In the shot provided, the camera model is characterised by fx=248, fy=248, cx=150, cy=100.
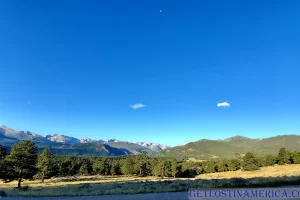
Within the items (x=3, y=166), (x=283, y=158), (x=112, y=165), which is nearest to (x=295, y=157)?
(x=283, y=158)

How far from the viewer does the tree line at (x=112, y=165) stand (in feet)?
210

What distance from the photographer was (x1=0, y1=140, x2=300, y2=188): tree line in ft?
210

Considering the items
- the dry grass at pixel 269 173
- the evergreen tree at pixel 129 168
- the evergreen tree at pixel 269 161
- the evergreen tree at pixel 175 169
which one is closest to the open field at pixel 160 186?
the dry grass at pixel 269 173

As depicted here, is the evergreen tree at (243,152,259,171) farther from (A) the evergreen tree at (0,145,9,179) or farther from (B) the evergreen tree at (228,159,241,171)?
(A) the evergreen tree at (0,145,9,179)

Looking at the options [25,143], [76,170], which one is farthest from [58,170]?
[25,143]

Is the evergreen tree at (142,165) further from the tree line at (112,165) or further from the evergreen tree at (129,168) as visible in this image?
the evergreen tree at (129,168)

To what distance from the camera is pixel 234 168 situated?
13650cm

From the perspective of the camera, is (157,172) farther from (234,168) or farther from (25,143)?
(25,143)

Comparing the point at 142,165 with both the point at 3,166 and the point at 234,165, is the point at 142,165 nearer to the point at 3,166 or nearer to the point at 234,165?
the point at 234,165

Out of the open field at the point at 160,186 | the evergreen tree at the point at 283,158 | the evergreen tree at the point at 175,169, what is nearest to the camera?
the open field at the point at 160,186

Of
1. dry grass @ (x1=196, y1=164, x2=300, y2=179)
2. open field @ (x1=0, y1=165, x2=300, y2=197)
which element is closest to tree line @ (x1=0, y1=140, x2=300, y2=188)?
open field @ (x1=0, y1=165, x2=300, y2=197)

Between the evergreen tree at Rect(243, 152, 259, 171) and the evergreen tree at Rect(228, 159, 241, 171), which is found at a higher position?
the evergreen tree at Rect(243, 152, 259, 171)

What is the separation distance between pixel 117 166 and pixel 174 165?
4211 cm

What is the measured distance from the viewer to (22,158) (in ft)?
208
